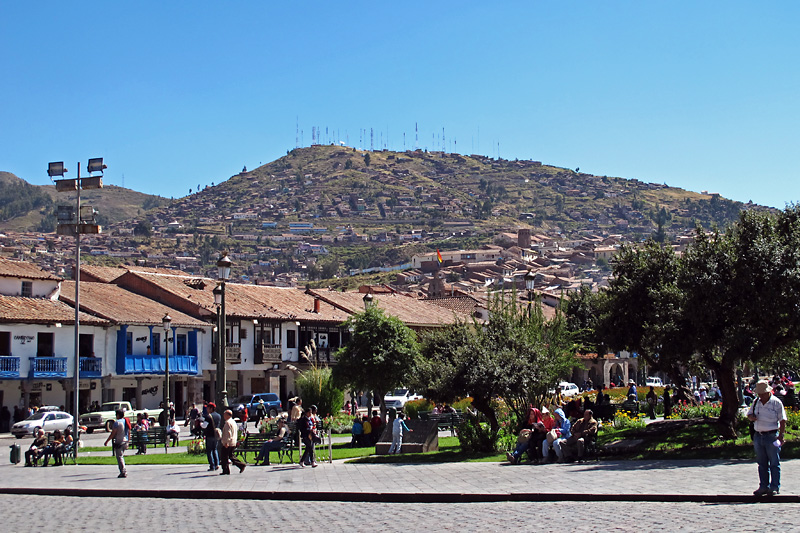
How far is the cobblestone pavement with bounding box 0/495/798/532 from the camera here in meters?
10.2

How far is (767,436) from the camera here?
11664mm

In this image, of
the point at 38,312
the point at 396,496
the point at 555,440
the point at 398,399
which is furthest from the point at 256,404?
the point at 396,496

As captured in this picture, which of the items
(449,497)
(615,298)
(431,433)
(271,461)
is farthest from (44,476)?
(615,298)

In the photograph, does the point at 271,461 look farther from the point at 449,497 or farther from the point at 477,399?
the point at 449,497

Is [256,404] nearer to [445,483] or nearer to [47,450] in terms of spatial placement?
[47,450]

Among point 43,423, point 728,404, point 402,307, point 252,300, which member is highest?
point 252,300

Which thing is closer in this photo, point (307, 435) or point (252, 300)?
point (307, 435)

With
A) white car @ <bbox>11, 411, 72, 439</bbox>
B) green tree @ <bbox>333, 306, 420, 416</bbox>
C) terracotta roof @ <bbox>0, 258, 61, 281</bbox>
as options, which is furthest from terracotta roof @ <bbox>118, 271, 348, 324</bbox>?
green tree @ <bbox>333, 306, 420, 416</bbox>

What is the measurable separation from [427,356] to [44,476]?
10.5m

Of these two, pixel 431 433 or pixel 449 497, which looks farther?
pixel 431 433

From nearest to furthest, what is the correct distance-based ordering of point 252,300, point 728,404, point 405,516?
1. point 405,516
2. point 728,404
3. point 252,300

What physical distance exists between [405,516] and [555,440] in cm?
682

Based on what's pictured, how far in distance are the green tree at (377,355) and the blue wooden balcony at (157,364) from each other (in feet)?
52.2

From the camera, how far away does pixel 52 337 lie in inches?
1598
